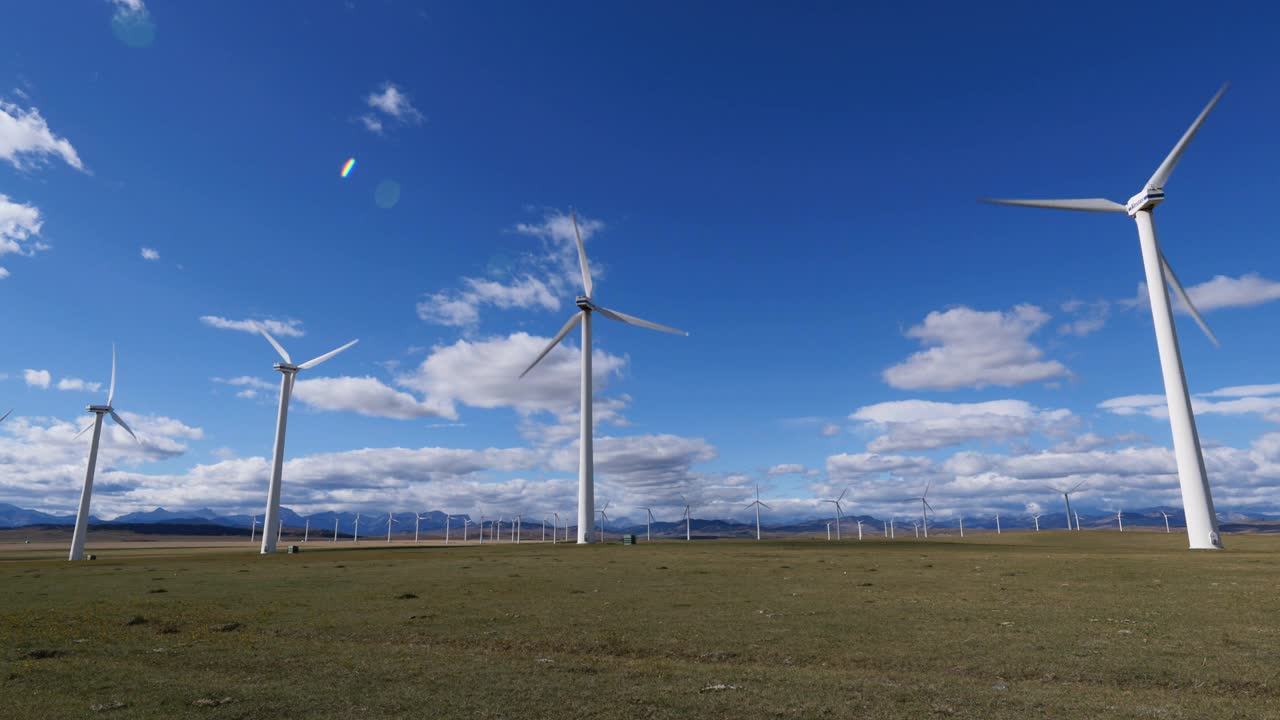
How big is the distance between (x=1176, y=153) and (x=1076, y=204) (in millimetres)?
9692

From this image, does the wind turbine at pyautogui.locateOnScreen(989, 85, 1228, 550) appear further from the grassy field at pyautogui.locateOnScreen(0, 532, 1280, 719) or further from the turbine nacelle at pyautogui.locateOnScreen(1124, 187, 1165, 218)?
the grassy field at pyautogui.locateOnScreen(0, 532, 1280, 719)

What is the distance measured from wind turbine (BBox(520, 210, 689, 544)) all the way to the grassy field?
243 ft

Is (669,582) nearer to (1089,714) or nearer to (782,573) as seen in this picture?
(782,573)

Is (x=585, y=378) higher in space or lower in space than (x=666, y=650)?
higher

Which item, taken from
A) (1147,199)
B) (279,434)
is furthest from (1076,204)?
(279,434)

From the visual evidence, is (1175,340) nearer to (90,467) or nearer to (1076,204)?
(1076,204)

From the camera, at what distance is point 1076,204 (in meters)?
76.3

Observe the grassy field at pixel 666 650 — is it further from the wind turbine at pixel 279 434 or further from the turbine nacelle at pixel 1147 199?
the wind turbine at pixel 279 434

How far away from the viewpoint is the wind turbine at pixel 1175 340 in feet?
194

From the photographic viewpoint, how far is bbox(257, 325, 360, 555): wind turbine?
376 feet

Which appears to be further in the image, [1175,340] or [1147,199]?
[1147,199]

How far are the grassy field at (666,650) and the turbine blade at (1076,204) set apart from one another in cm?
5228

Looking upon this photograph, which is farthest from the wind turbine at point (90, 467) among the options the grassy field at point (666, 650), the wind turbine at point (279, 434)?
the grassy field at point (666, 650)

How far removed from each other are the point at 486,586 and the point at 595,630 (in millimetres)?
15750
